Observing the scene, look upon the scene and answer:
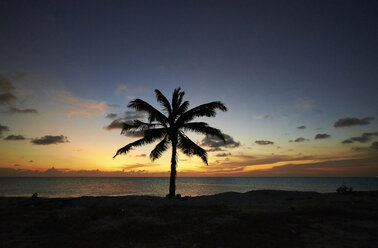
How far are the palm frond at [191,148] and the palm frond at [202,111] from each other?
1.50 metres

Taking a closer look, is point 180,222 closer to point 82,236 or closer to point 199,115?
point 82,236

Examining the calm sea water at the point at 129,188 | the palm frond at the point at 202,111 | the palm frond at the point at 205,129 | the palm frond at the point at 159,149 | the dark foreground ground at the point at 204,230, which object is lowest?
the calm sea water at the point at 129,188

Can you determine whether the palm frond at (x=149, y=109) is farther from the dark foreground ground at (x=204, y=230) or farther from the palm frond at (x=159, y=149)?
the dark foreground ground at (x=204, y=230)

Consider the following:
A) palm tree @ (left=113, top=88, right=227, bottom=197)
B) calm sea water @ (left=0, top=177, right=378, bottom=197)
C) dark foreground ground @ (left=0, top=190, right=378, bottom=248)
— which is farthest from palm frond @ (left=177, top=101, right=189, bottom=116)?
calm sea water @ (left=0, top=177, right=378, bottom=197)

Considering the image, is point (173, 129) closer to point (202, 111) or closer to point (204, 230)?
point (202, 111)

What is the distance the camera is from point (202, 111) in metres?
16.3

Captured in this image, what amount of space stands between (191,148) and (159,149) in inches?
102

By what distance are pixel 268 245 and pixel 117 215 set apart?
5810mm

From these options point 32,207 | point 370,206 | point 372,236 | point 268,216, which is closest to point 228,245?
point 268,216

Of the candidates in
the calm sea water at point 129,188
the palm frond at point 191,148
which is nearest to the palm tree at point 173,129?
the palm frond at point 191,148

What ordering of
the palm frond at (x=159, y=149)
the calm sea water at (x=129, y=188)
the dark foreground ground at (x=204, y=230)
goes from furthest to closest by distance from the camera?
the calm sea water at (x=129, y=188) → the palm frond at (x=159, y=149) → the dark foreground ground at (x=204, y=230)

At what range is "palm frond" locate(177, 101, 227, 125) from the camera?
53.5 feet

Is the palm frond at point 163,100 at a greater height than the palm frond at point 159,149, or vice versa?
the palm frond at point 163,100

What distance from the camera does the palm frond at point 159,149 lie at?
16.0 metres
